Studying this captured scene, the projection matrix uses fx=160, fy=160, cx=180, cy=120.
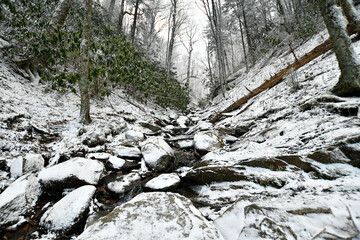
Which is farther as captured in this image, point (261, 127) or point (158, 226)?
point (261, 127)

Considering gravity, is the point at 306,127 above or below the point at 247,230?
above

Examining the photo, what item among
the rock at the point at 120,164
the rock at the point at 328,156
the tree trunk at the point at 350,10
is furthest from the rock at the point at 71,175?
the tree trunk at the point at 350,10

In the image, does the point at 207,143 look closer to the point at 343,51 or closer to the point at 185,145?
the point at 185,145

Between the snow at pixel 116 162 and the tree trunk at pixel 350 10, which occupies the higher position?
the tree trunk at pixel 350 10

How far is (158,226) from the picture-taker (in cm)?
152

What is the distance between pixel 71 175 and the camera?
8.47 ft

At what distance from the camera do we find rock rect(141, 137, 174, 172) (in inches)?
141

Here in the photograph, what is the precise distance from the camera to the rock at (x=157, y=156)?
358cm

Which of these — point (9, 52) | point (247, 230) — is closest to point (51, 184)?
point (247, 230)

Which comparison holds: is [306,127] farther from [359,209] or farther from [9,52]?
[9,52]

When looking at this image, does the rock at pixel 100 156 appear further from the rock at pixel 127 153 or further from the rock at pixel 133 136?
the rock at pixel 133 136

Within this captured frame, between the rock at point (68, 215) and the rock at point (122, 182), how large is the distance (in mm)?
674

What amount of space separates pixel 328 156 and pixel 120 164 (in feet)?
11.7

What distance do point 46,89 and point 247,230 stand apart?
675 centimetres
